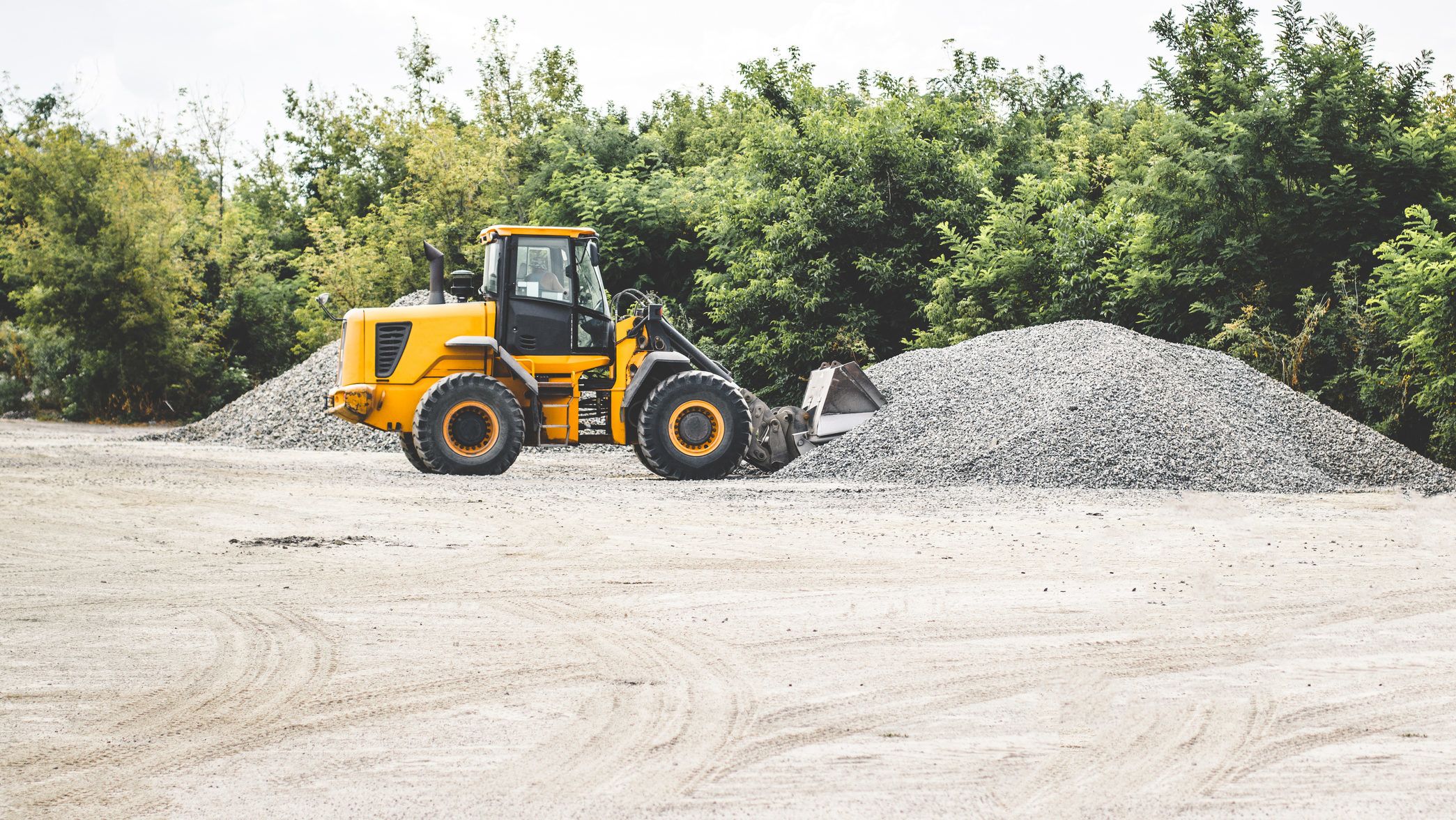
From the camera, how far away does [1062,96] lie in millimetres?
42625

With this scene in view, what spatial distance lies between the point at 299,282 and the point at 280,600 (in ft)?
94.6

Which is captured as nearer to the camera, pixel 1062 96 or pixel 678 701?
pixel 678 701

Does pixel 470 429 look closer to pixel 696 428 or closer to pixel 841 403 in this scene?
pixel 696 428

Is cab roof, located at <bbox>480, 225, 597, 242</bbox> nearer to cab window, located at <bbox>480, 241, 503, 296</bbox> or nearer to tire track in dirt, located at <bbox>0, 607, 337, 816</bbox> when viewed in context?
cab window, located at <bbox>480, 241, 503, 296</bbox>

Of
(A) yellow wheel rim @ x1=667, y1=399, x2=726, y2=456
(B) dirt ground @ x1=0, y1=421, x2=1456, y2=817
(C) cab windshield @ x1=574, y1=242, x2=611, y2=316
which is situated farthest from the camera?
(C) cab windshield @ x1=574, y1=242, x2=611, y2=316

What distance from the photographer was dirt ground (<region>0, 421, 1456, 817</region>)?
4176 millimetres

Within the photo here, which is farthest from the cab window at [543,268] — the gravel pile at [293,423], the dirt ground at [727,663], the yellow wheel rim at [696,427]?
the gravel pile at [293,423]

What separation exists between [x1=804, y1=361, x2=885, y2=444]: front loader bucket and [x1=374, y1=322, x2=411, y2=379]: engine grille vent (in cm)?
480

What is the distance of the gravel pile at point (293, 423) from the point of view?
67.2ft

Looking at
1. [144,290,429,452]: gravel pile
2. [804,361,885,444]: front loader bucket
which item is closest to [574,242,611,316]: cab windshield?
[804,361,885,444]: front loader bucket

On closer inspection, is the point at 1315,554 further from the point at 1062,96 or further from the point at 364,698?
the point at 1062,96

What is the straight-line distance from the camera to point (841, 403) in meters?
15.4

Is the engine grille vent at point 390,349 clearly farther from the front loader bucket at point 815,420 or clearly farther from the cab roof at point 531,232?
the front loader bucket at point 815,420

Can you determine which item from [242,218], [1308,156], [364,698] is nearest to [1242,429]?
[1308,156]
